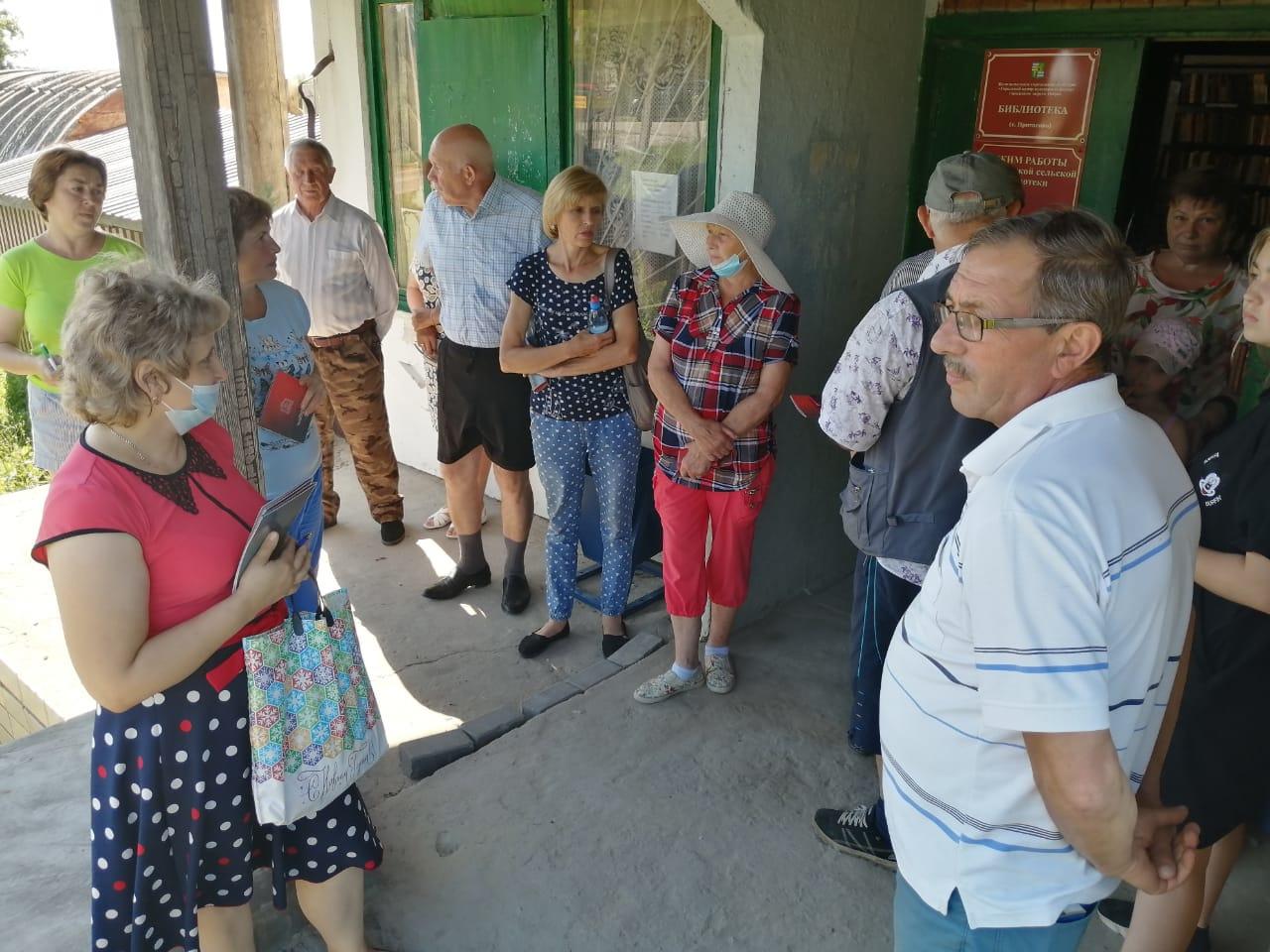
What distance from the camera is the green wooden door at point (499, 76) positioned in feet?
14.3

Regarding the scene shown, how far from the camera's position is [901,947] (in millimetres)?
1577

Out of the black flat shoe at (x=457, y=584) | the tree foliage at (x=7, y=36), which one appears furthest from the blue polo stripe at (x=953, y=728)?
the tree foliage at (x=7, y=36)

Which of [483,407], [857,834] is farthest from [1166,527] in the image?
[483,407]

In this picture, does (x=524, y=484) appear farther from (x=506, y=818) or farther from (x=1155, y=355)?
(x=1155, y=355)

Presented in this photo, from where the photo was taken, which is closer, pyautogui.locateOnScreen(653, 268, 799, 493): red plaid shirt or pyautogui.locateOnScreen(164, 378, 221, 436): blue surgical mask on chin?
pyautogui.locateOnScreen(164, 378, 221, 436): blue surgical mask on chin

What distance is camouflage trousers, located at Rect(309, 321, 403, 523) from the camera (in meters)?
4.53

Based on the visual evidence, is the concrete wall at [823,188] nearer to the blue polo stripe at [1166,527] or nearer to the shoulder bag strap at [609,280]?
the shoulder bag strap at [609,280]

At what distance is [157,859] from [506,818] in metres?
1.06

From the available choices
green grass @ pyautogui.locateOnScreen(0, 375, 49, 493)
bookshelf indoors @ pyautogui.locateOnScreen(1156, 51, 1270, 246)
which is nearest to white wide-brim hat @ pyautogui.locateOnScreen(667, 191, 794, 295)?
bookshelf indoors @ pyautogui.locateOnScreen(1156, 51, 1270, 246)

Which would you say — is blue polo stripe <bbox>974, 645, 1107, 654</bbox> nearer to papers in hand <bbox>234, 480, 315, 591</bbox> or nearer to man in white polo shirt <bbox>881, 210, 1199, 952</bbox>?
man in white polo shirt <bbox>881, 210, 1199, 952</bbox>

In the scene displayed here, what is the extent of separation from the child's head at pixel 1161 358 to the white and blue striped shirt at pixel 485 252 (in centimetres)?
225

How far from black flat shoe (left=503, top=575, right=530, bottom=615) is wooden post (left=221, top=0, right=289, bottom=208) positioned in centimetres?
274

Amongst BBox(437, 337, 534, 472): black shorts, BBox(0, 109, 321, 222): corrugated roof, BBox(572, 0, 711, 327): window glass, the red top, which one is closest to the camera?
the red top

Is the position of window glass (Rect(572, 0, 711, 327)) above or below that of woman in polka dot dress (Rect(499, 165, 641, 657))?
above
